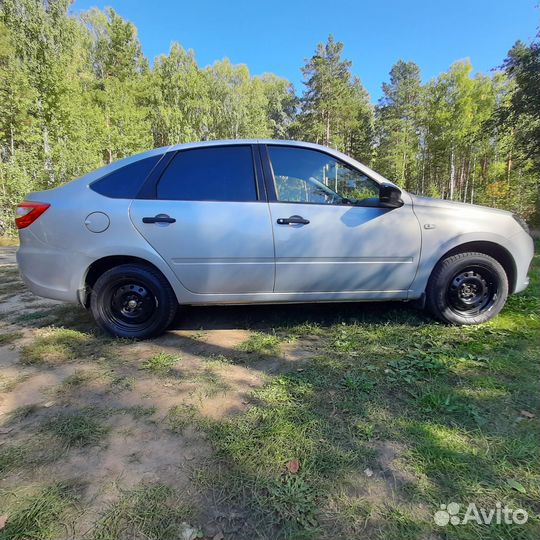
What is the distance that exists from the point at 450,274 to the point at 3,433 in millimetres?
3526

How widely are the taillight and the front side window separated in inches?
82.3

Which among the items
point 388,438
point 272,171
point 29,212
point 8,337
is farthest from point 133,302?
point 388,438

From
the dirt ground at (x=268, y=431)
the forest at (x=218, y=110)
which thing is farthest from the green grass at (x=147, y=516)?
the forest at (x=218, y=110)

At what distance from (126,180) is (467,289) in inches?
131

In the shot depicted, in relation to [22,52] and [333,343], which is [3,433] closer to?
[333,343]

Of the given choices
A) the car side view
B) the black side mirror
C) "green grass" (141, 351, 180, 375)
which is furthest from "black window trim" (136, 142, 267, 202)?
"green grass" (141, 351, 180, 375)

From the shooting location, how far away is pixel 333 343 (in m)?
3.04

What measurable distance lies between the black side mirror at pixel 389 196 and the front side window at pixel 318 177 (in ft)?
0.50

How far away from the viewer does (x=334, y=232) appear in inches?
121

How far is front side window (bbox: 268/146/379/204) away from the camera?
10.5ft

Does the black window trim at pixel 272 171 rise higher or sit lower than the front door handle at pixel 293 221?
higher

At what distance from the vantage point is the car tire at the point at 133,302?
122 inches

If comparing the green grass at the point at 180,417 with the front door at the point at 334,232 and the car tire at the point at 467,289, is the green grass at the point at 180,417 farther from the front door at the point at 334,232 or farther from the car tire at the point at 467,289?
the car tire at the point at 467,289

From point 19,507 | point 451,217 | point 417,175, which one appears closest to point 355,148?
point 417,175
